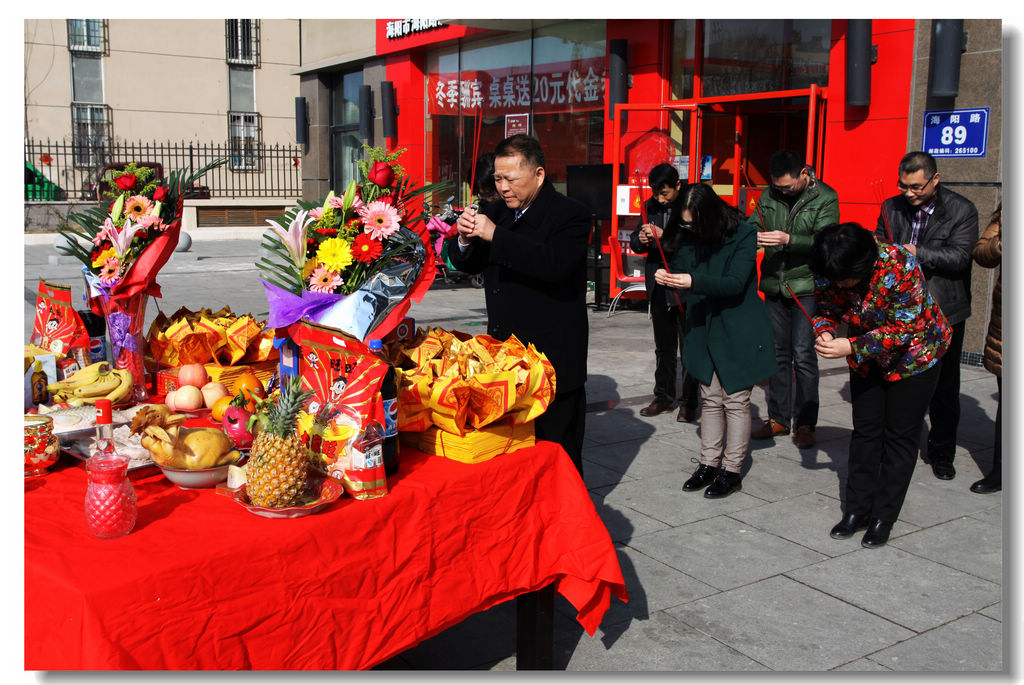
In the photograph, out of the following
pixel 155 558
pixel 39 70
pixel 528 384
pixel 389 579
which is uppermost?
pixel 39 70

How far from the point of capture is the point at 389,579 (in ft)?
7.91

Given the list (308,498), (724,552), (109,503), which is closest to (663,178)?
(724,552)

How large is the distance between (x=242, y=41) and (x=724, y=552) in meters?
29.0

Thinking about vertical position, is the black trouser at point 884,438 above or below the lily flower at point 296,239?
below

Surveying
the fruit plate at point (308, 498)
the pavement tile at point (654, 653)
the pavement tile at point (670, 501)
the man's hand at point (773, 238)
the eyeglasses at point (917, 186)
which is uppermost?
the eyeglasses at point (917, 186)

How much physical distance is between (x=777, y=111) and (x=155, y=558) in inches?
381

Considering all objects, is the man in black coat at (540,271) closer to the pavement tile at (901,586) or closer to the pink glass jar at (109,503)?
the pavement tile at (901,586)

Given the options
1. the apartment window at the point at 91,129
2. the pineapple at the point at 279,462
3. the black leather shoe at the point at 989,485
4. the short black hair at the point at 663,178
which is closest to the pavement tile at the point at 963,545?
the black leather shoe at the point at 989,485

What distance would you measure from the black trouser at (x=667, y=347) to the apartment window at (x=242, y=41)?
85.6 feet

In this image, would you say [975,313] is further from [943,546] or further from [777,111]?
[943,546]

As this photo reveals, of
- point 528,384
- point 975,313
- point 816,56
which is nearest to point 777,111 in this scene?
point 816,56

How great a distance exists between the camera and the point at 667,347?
6.38 metres

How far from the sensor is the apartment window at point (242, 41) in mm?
28828

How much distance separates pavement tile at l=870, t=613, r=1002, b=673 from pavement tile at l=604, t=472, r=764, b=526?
4.39ft
